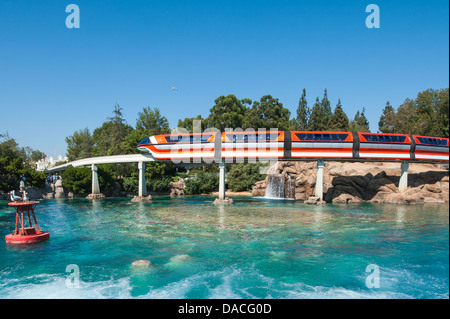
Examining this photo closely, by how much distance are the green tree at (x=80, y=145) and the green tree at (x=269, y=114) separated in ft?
140

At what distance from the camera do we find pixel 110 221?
2745cm

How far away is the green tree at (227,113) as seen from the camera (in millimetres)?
79656

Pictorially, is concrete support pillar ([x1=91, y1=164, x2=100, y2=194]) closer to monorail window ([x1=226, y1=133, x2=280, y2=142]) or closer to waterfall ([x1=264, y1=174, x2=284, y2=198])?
monorail window ([x1=226, y1=133, x2=280, y2=142])

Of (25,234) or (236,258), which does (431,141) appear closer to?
(236,258)

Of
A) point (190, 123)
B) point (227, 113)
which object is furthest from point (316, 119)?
point (190, 123)

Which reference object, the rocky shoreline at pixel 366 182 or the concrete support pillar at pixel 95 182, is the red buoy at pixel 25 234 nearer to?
the rocky shoreline at pixel 366 182

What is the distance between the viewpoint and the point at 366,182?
1633 inches

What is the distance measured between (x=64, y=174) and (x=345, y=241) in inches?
1903

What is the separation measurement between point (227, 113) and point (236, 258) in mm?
66125

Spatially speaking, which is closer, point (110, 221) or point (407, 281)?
point (407, 281)

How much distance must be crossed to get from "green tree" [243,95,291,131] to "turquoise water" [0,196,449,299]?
169 feet

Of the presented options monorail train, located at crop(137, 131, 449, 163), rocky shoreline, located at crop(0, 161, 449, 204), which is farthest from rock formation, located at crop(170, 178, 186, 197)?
monorail train, located at crop(137, 131, 449, 163)
